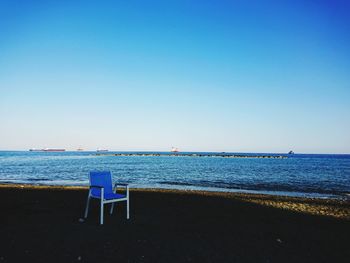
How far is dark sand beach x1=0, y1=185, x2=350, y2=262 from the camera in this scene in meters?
4.07

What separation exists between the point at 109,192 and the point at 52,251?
2432 mm

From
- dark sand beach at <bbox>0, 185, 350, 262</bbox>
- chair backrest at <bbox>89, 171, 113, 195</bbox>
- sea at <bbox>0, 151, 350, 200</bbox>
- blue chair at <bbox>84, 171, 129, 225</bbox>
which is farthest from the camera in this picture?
sea at <bbox>0, 151, 350, 200</bbox>

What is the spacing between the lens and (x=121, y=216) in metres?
6.56

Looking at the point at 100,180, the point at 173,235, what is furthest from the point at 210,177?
the point at 173,235

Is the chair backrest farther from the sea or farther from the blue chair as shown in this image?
the sea

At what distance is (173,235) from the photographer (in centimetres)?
511

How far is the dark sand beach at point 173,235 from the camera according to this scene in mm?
4066

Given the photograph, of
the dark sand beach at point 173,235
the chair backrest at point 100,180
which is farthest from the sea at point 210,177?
the chair backrest at point 100,180

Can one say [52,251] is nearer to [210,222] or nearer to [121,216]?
[121,216]

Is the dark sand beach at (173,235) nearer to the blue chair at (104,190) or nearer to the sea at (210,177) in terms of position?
the blue chair at (104,190)

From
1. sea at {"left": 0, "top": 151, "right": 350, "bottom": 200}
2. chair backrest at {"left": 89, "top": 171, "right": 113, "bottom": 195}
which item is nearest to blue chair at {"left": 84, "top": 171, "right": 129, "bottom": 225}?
chair backrest at {"left": 89, "top": 171, "right": 113, "bottom": 195}

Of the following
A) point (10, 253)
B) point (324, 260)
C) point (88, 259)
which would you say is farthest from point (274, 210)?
point (10, 253)

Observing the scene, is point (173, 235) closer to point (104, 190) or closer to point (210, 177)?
point (104, 190)

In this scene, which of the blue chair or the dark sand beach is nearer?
the dark sand beach
